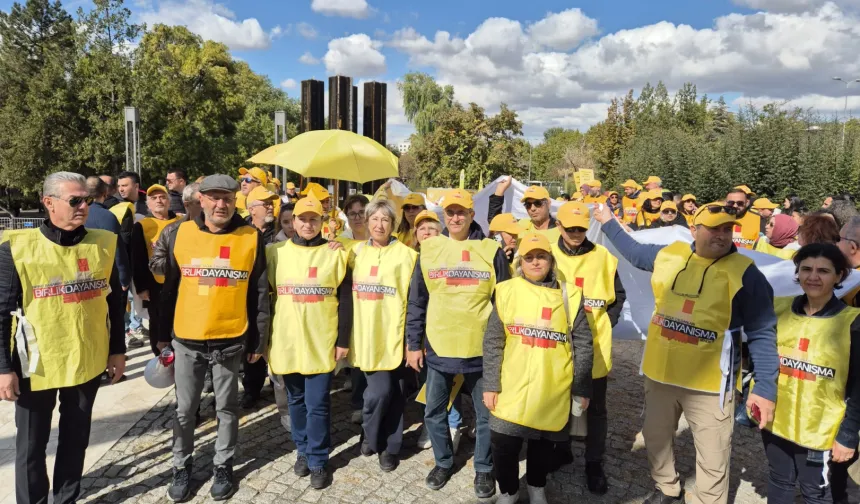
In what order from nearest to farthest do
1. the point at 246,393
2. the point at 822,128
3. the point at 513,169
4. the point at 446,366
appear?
1. the point at 446,366
2. the point at 246,393
3. the point at 822,128
4. the point at 513,169

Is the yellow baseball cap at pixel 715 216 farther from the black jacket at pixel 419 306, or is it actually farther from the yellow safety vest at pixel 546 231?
the black jacket at pixel 419 306

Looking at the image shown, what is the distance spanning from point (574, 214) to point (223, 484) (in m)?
3.02

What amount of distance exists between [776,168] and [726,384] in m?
14.3

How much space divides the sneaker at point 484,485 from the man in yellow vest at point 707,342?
3.71ft

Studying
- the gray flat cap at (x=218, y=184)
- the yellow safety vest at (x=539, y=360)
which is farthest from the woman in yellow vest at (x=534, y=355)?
the gray flat cap at (x=218, y=184)

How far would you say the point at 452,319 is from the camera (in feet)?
12.7

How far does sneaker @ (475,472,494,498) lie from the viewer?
387cm

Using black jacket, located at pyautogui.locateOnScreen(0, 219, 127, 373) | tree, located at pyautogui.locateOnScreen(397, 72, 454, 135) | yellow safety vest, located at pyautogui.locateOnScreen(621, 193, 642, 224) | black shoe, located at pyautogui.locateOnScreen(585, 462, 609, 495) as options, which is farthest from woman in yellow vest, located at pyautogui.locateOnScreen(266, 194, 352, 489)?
tree, located at pyautogui.locateOnScreen(397, 72, 454, 135)

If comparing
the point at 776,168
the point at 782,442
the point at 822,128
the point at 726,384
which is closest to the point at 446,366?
the point at 726,384

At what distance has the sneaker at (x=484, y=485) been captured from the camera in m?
3.87

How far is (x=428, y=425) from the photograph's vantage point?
4.01 meters

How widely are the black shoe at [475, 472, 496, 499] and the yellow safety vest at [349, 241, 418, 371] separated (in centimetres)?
98

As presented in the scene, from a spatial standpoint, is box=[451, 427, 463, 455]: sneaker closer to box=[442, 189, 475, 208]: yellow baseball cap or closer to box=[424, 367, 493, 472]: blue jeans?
box=[424, 367, 493, 472]: blue jeans

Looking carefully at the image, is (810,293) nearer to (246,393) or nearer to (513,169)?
(246,393)
